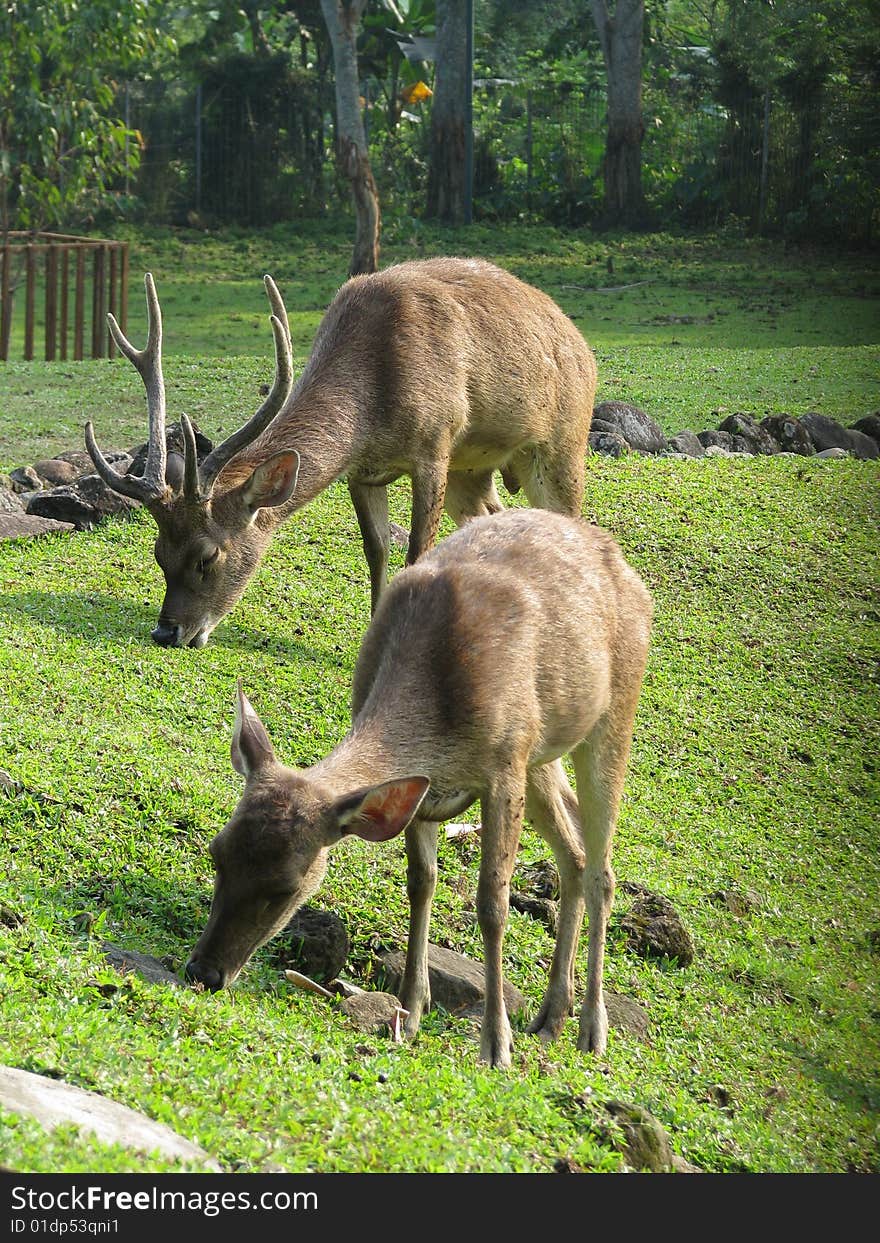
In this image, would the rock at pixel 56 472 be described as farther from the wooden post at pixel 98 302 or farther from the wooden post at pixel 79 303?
the wooden post at pixel 98 302

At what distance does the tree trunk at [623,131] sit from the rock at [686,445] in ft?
49.6

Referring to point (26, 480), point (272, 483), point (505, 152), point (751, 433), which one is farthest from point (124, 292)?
point (505, 152)

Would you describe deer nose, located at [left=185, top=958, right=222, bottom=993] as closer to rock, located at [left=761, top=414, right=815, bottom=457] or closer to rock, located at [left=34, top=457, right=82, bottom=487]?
rock, located at [left=34, top=457, right=82, bottom=487]

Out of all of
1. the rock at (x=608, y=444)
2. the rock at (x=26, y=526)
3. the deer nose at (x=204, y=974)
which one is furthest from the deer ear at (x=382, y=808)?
the rock at (x=608, y=444)

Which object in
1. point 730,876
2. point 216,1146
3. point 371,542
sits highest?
point 371,542

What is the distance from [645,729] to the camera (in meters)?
8.02

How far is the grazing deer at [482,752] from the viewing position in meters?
4.30

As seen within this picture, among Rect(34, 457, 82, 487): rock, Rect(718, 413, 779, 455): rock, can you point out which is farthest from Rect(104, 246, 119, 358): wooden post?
Rect(718, 413, 779, 455): rock

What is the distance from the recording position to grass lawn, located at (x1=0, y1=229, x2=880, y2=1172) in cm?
409

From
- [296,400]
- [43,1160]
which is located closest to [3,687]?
[296,400]

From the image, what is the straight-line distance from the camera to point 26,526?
30.8 feet

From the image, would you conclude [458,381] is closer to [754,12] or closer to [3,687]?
[3,687]
